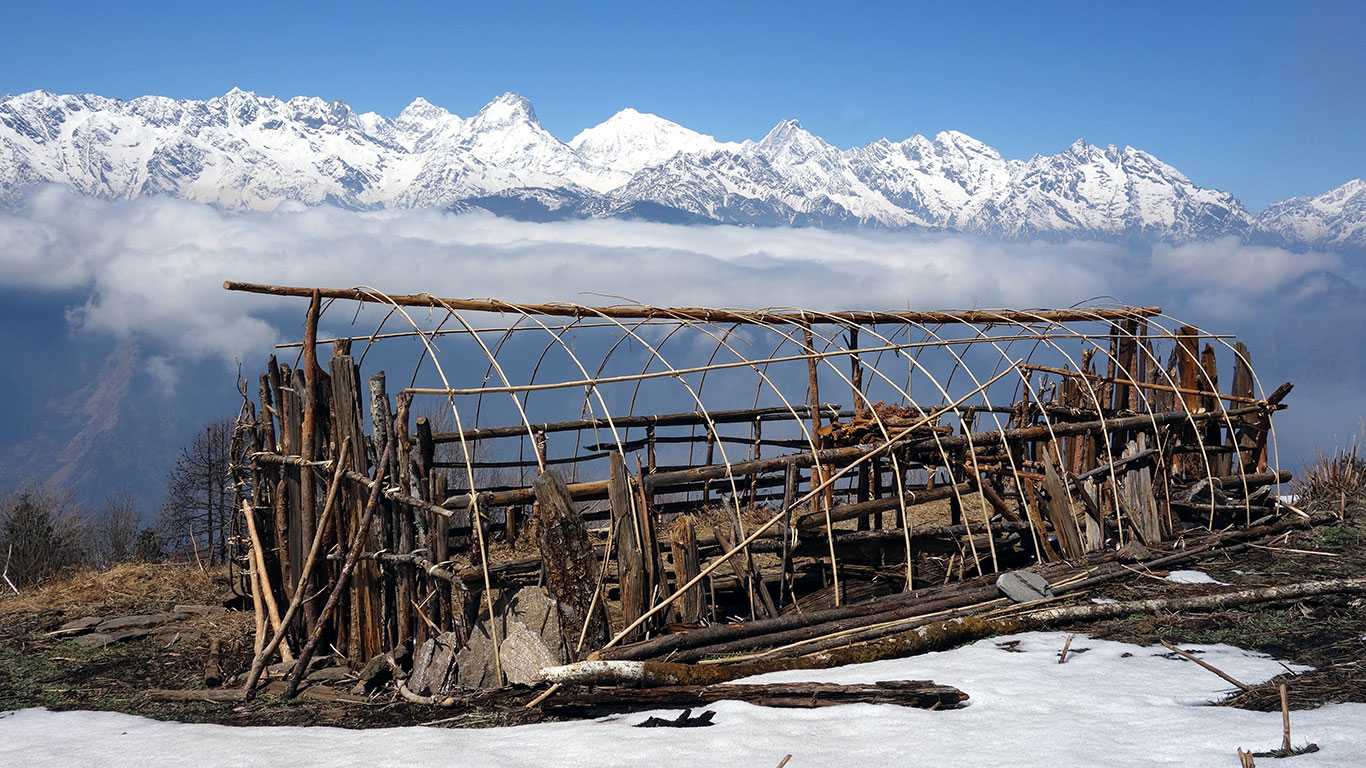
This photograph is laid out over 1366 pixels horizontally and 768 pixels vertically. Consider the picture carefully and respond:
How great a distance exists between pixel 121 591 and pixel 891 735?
9.67 metres

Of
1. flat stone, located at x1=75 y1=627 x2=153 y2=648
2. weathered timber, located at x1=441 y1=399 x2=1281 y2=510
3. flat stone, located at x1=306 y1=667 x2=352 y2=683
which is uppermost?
weathered timber, located at x1=441 y1=399 x2=1281 y2=510

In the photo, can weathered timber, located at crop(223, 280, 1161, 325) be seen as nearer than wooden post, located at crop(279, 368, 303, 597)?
No

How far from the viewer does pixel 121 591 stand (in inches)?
468

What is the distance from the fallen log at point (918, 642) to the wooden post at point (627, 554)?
100cm

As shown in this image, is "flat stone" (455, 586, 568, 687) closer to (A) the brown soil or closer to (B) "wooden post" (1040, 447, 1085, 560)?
(A) the brown soil

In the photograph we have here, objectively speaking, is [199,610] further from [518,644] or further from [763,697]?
[763,697]

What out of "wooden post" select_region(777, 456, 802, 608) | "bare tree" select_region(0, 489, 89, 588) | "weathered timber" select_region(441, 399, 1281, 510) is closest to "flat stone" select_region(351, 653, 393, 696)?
"weathered timber" select_region(441, 399, 1281, 510)

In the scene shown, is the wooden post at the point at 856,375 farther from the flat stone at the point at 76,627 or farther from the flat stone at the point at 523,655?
the flat stone at the point at 76,627

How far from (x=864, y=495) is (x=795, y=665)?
439 cm

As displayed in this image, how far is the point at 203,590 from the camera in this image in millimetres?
12000

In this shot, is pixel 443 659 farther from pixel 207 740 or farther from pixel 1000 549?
pixel 1000 549

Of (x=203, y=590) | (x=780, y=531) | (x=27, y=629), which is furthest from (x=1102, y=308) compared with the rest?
(x=27, y=629)

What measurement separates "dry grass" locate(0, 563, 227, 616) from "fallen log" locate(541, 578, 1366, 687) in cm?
678

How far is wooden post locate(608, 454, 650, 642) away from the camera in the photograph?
25.5 feet
